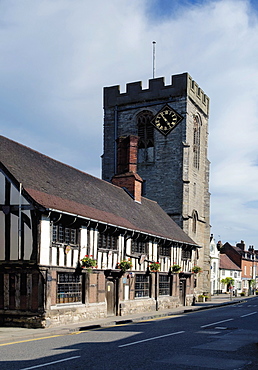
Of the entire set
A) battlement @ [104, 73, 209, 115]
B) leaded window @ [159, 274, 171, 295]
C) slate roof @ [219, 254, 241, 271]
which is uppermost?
battlement @ [104, 73, 209, 115]

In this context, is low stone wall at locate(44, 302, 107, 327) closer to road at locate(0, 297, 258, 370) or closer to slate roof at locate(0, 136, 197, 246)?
road at locate(0, 297, 258, 370)

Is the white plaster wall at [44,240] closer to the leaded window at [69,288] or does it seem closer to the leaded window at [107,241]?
the leaded window at [69,288]

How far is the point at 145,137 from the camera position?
4644cm

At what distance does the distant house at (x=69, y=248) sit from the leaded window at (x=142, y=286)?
6 cm

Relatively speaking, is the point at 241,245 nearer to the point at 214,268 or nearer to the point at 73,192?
the point at 214,268

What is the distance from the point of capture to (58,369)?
31.6ft

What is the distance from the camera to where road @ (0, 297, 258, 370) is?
33.7 feet

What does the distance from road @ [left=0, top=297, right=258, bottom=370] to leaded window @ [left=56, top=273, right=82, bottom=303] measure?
3587 millimetres

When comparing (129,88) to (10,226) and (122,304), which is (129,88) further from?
(10,226)

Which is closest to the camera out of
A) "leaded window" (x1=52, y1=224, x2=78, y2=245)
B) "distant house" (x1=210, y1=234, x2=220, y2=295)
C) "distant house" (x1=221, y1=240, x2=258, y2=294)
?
"leaded window" (x1=52, y1=224, x2=78, y2=245)

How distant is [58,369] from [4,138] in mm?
Result: 15073

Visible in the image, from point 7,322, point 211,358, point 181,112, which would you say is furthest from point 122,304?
point 181,112

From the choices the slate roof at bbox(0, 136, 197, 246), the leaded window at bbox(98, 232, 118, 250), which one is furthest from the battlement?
the leaded window at bbox(98, 232, 118, 250)

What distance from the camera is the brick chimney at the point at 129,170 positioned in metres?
33.7
